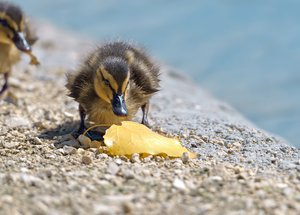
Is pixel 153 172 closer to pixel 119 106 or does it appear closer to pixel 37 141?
pixel 119 106

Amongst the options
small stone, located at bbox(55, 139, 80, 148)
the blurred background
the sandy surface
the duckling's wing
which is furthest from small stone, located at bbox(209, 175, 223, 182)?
the blurred background

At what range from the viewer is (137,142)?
3971 millimetres

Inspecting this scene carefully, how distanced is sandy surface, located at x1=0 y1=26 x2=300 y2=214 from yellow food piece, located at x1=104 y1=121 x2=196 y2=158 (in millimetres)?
80

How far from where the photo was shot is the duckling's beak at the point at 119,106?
4.09 metres

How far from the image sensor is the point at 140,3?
525 inches

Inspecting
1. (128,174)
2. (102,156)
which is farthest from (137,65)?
(128,174)

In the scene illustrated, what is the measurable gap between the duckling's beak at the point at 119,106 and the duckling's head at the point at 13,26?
1.64 metres

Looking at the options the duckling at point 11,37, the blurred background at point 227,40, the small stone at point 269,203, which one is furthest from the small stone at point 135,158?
the blurred background at point 227,40

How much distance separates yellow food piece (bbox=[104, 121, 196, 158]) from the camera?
3883 millimetres

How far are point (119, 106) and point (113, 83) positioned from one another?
0.48ft

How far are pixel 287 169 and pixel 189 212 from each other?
948 mm

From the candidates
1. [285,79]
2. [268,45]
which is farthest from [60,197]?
[268,45]

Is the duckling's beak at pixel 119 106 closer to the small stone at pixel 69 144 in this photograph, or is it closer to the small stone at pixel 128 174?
the small stone at pixel 69 144

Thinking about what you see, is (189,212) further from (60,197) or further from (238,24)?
(238,24)
